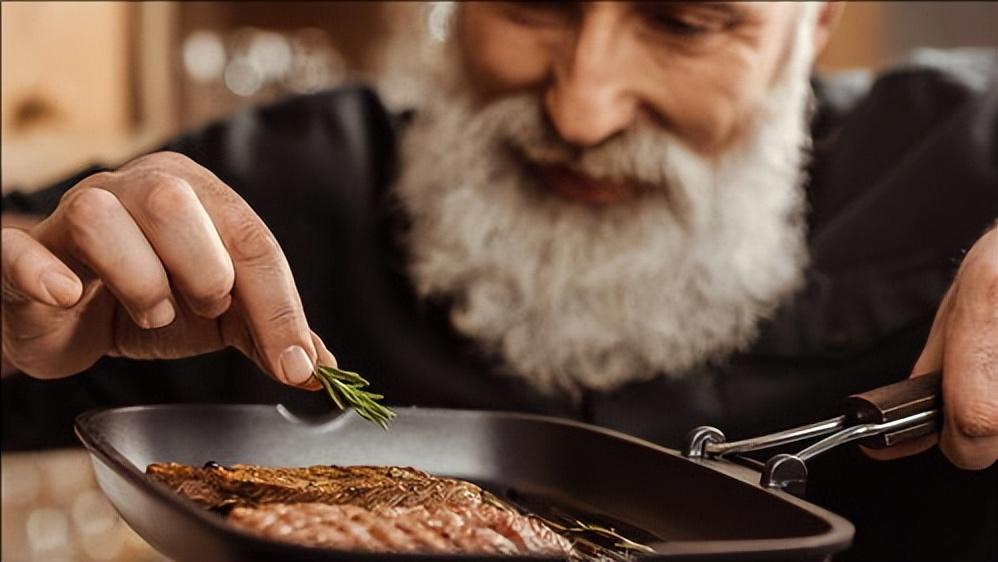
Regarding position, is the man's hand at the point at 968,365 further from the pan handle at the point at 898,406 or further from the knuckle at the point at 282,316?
the knuckle at the point at 282,316

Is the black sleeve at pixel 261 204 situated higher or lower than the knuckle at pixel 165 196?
lower

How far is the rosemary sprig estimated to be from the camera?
0.36 m

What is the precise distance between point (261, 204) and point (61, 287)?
0.30 ft

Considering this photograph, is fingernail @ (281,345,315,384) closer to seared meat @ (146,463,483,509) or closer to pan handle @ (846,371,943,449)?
seared meat @ (146,463,483,509)

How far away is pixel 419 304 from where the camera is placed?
0.59 m

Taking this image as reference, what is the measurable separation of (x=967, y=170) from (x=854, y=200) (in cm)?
7

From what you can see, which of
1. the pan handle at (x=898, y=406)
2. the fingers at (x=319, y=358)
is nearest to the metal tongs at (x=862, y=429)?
the pan handle at (x=898, y=406)

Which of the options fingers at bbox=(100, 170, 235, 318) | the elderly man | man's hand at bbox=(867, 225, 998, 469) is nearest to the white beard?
the elderly man

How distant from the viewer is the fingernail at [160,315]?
13.7 inches

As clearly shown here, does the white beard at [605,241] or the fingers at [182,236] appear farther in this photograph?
the white beard at [605,241]

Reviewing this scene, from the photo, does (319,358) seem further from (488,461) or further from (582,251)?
(582,251)

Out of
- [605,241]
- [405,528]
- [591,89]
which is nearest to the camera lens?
[405,528]

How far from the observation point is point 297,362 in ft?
1.18

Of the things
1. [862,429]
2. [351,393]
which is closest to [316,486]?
[351,393]
